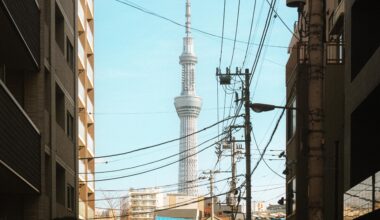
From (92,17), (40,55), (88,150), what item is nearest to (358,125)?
(40,55)

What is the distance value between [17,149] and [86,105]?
42762mm

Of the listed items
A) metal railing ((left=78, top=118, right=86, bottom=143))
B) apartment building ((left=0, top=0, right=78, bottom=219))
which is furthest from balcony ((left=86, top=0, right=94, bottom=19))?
apartment building ((left=0, top=0, right=78, bottom=219))

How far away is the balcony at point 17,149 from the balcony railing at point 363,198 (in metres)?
8.84

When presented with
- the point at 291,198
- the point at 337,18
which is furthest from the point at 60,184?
the point at 337,18

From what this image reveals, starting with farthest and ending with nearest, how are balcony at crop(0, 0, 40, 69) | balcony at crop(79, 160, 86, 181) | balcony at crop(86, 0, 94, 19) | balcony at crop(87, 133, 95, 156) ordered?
balcony at crop(86, 0, 94, 19), balcony at crop(87, 133, 95, 156), balcony at crop(79, 160, 86, 181), balcony at crop(0, 0, 40, 69)

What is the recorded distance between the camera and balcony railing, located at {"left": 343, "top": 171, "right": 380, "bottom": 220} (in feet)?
58.9

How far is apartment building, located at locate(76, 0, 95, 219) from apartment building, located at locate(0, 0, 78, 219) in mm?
24646

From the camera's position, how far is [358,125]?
2155 centimetres

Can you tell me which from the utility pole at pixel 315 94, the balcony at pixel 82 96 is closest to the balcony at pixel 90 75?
the balcony at pixel 82 96

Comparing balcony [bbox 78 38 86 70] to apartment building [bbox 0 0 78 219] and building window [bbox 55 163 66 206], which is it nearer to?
apartment building [bbox 0 0 78 219]

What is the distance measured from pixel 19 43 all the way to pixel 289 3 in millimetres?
8411

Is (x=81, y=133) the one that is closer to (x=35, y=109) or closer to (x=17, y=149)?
(x=35, y=109)

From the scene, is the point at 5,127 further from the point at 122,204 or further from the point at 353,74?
the point at 122,204

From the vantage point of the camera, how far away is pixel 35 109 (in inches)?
975
